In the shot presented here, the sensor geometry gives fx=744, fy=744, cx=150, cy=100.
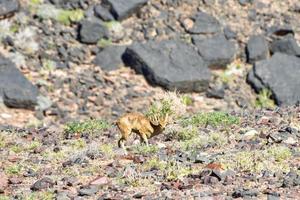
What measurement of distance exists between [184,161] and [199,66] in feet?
38.0

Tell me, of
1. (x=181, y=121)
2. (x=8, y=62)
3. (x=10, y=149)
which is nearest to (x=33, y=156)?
(x=10, y=149)

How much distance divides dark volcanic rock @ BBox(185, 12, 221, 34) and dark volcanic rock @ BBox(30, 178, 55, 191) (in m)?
Result: 13.9

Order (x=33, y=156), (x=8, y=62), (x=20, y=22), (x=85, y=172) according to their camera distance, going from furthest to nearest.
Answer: (x=20, y=22) < (x=8, y=62) < (x=33, y=156) < (x=85, y=172)

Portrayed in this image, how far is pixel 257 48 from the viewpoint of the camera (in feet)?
73.2

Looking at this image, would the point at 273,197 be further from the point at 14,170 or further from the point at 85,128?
the point at 85,128

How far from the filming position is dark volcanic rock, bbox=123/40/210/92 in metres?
20.5

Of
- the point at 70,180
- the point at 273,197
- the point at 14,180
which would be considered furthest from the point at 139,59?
the point at 273,197

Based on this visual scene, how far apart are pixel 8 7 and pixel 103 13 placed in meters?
2.80

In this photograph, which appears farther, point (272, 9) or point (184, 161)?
point (272, 9)

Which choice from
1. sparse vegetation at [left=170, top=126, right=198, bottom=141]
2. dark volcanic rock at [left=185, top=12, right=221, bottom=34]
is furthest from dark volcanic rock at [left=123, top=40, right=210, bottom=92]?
sparse vegetation at [left=170, top=126, right=198, bottom=141]

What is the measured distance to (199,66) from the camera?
21141 millimetres

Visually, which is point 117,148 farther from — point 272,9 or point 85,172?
point 272,9

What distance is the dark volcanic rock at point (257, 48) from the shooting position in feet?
72.7

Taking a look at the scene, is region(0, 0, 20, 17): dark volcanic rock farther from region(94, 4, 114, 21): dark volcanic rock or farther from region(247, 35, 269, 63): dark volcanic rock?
region(247, 35, 269, 63): dark volcanic rock
